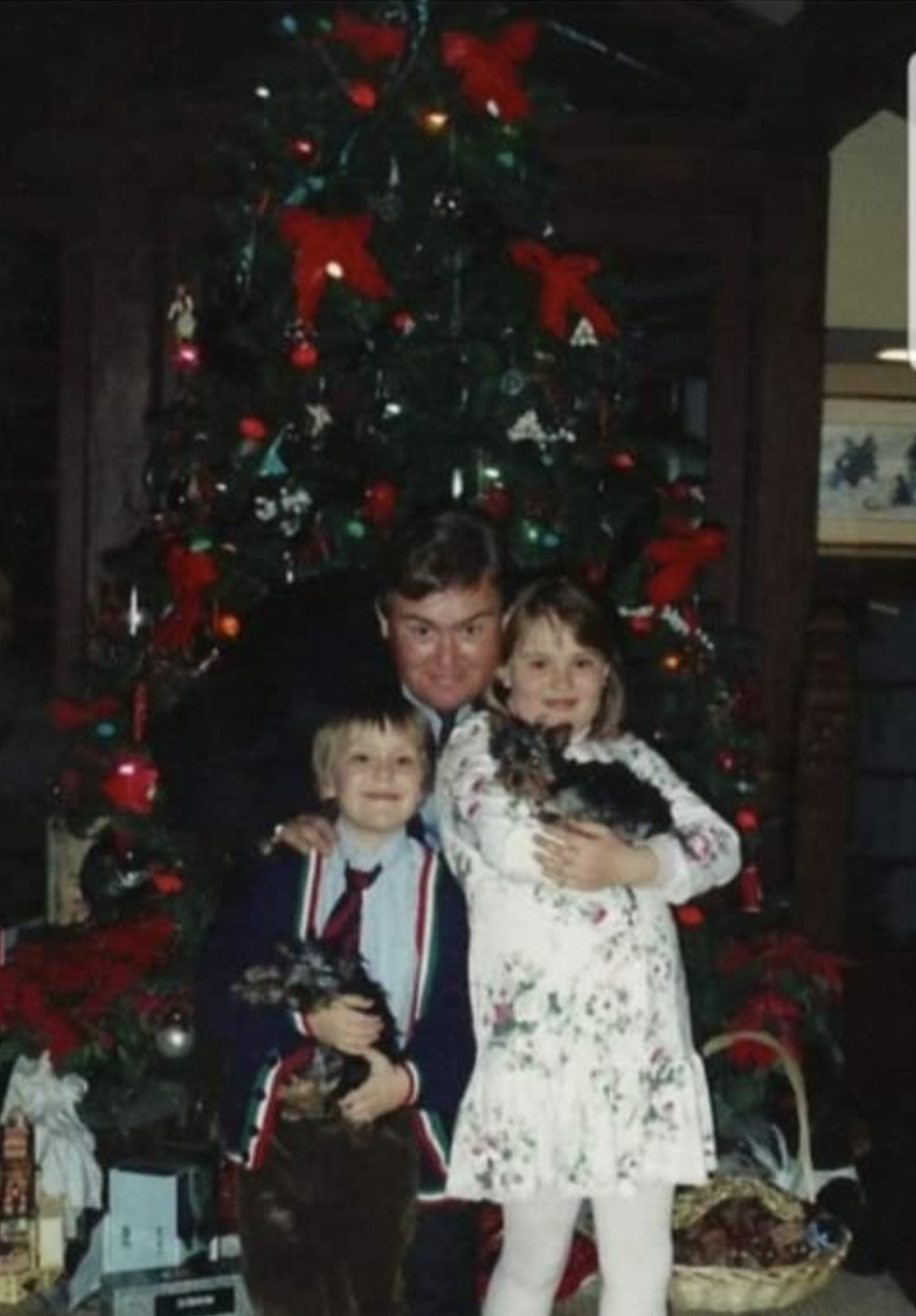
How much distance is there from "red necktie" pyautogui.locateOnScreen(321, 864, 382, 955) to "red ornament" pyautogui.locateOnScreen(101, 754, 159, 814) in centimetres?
88

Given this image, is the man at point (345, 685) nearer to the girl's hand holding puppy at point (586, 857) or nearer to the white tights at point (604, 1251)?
the white tights at point (604, 1251)

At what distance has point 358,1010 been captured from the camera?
7.34 ft

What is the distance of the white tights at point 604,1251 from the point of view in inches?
91.0

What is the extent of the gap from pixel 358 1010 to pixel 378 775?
26 centimetres

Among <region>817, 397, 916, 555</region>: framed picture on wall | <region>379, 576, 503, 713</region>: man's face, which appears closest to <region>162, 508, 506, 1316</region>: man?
<region>379, 576, 503, 713</region>: man's face

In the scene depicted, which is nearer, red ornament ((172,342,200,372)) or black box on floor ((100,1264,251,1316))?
black box on floor ((100,1264,251,1316))

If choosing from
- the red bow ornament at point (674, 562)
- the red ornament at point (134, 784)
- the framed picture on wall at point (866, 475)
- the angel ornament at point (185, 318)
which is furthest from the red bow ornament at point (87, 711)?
the framed picture on wall at point (866, 475)

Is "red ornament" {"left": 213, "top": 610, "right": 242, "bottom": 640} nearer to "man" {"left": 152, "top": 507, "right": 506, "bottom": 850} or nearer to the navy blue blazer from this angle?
"man" {"left": 152, "top": 507, "right": 506, "bottom": 850}

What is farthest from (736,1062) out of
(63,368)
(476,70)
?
(63,368)

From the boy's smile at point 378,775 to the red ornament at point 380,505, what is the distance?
0.77 metres

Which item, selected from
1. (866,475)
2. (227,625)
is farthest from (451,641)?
(866,475)

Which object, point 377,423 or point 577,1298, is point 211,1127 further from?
point 377,423

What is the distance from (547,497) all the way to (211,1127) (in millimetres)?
1068

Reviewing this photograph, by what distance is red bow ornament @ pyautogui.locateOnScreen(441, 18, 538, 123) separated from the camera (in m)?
3.12
